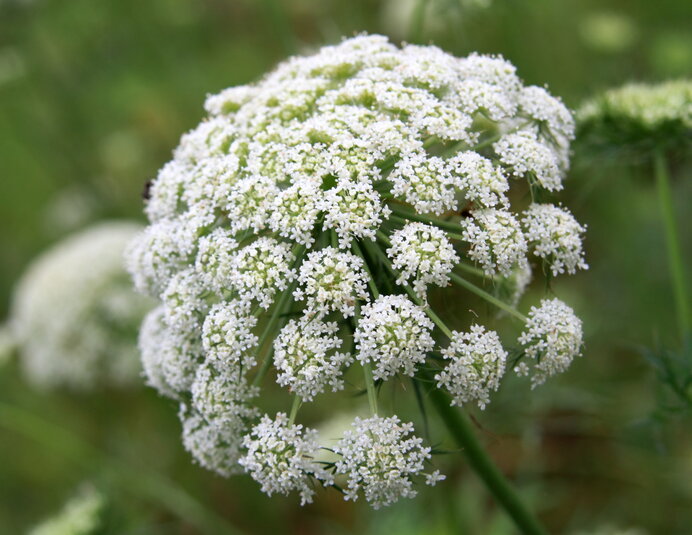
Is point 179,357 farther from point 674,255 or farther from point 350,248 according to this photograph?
point 674,255

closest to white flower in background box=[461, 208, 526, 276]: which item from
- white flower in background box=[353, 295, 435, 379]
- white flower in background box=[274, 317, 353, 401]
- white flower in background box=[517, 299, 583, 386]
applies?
white flower in background box=[517, 299, 583, 386]

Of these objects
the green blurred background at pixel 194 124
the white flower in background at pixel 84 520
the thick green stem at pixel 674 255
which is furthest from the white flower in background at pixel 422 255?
the white flower in background at pixel 84 520

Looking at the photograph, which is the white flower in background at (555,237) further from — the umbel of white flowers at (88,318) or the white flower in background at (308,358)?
the umbel of white flowers at (88,318)

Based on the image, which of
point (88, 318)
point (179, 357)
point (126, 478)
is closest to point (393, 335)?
point (179, 357)

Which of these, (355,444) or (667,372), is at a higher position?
(667,372)

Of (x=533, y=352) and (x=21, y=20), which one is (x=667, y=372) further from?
(x=21, y=20)

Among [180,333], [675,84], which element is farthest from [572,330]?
[675,84]

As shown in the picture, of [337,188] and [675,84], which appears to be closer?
[337,188]

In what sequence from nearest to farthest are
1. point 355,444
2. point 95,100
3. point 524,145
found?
point 355,444 → point 524,145 → point 95,100

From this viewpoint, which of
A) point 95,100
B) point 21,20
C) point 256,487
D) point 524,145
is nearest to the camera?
point 524,145
